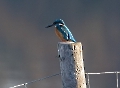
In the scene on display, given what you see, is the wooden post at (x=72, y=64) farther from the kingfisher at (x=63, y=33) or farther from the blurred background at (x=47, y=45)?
the blurred background at (x=47, y=45)

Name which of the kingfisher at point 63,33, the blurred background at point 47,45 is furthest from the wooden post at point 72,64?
the blurred background at point 47,45

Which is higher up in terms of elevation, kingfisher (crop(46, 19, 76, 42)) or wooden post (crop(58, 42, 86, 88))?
kingfisher (crop(46, 19, 76, 42))

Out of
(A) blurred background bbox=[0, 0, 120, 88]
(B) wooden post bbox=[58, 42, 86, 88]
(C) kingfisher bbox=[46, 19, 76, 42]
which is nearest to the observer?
(B) wooden post bbox=[58, 42, 86, 88]

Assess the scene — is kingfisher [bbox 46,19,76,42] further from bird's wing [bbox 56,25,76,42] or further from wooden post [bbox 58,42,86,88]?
wooden post [bbox 58,42,86,88]

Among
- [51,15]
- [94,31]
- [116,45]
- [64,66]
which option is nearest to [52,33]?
[51,15]

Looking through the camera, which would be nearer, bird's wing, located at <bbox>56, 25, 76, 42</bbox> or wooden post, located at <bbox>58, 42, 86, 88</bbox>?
wooden post, located at <bbox>58, 42, 86, 88</bbox>

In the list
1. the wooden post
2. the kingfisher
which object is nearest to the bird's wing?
the kingfisher

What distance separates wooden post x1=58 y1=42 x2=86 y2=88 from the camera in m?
1.11

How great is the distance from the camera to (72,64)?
111 cm

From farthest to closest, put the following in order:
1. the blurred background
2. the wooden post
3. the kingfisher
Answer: the blurred background, the kingfisher, the wooden post

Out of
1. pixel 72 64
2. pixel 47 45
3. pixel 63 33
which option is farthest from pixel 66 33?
pixel 47 45

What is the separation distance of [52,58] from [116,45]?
2.58ft

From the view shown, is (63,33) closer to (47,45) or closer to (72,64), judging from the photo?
(72,64)

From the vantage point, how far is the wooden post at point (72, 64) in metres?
1.11
